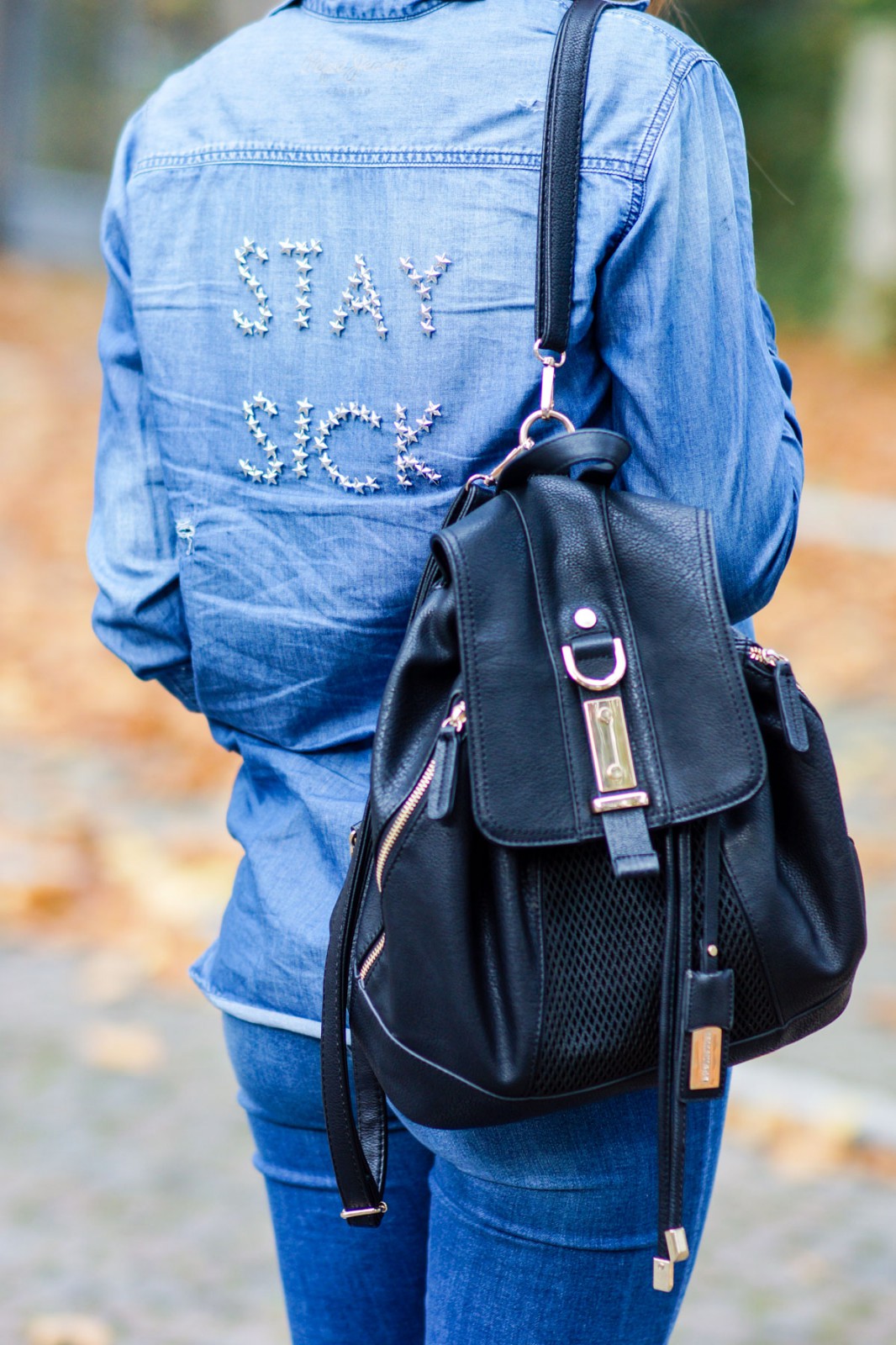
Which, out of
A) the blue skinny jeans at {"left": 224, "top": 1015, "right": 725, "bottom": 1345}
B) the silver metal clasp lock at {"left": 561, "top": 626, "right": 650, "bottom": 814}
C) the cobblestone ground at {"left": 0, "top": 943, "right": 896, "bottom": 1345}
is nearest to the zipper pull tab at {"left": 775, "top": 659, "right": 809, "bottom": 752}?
the silver metal clasp lock at {"left": 561, "top": 626, "right": 650, "bottom": 814}

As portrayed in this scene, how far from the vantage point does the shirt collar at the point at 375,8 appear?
1.42 m

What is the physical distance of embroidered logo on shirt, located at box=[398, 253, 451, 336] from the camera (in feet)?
4.39

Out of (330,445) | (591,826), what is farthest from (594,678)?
(330,445)

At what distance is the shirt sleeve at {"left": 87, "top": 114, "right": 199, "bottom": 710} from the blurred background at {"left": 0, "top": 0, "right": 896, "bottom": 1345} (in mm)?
665

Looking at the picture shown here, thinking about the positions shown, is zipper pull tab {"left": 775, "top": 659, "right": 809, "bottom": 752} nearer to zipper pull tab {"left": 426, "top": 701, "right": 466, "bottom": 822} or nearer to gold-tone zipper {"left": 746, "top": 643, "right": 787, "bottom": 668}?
gold-tone zipper {"left": 746, "top": 643, "right": 787, "bottom": 668}

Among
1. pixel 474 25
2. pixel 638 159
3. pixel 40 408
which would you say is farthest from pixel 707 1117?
pixel 40 408

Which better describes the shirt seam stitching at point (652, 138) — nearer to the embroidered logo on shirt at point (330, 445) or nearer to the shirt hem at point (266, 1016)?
the embroidered logo on shirt at point (330, 445)

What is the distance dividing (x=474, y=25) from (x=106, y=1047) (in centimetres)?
280

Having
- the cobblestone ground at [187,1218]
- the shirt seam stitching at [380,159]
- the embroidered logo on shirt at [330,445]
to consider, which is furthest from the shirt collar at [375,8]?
the cobblestone ground at [187,1218]

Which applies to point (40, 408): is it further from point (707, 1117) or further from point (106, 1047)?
point (707, 1117)

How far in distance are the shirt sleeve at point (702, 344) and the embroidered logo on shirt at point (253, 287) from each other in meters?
0.32

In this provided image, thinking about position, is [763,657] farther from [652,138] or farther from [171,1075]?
[171,1075]

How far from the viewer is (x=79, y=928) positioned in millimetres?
4102

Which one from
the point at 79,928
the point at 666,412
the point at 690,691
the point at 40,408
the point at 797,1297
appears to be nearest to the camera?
the point at 690,691
